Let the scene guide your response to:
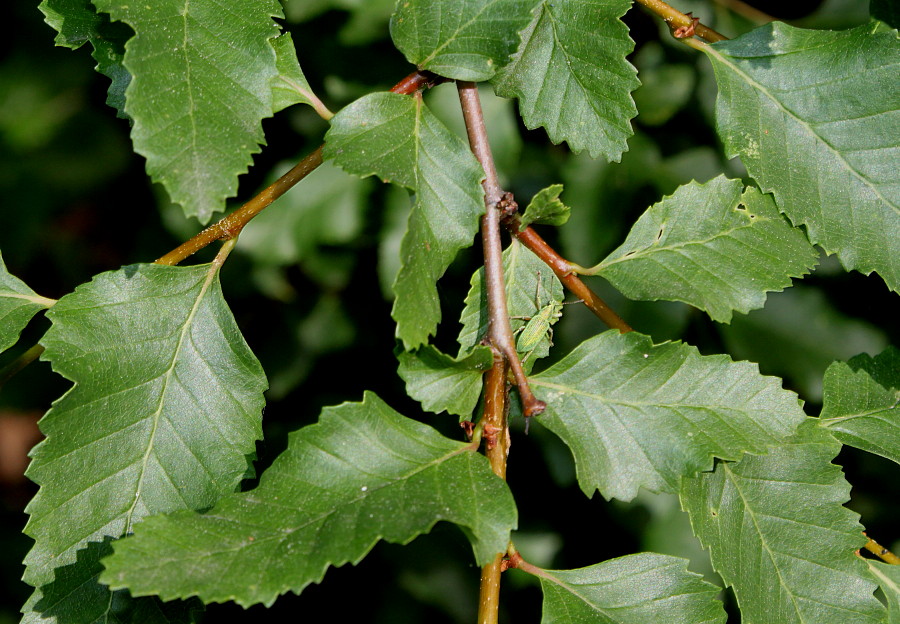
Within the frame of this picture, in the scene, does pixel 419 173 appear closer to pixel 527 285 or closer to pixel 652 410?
pixel 527 285

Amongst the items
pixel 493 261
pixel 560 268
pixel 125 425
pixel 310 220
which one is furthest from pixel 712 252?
pixel 310 220

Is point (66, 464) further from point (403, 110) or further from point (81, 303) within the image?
point (403, 110)

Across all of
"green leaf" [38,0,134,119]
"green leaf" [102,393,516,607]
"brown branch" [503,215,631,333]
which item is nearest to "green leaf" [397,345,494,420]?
"green leaf" [102,393,516,607]

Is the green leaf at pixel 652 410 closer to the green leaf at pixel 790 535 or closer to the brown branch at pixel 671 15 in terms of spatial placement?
the green leaf at pixel 790 535

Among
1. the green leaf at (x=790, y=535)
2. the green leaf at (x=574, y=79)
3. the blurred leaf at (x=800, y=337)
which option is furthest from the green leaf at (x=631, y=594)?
the blurred leaf at (x=800, y=337)

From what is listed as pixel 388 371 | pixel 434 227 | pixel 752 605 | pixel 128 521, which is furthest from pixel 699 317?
pixel 128 521
